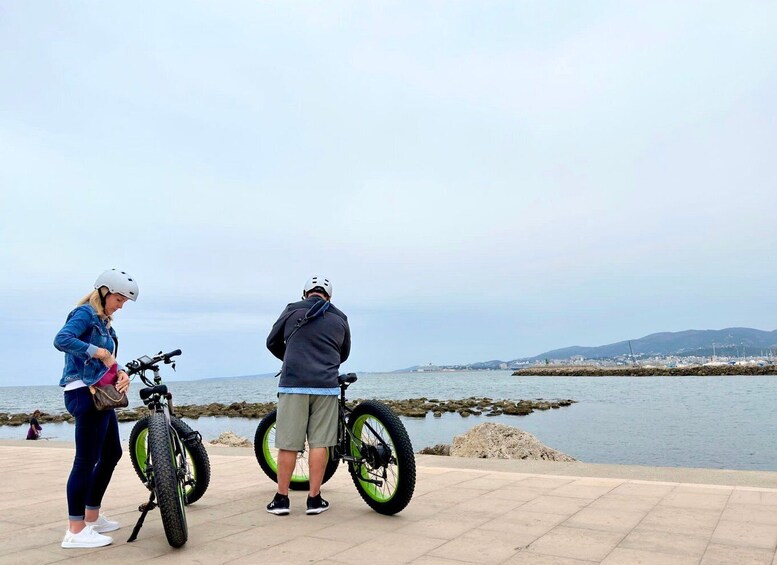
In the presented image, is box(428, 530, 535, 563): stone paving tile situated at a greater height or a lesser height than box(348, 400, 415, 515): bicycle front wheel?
lesser

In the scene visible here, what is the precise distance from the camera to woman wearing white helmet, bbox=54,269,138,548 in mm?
3830

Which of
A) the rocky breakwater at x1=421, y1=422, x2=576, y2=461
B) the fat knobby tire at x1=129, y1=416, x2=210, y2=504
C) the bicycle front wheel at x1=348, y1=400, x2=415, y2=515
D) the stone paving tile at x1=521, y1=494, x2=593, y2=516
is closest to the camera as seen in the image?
the bicycle front wheel at x1=348, y1=400, x2=415, y2=515

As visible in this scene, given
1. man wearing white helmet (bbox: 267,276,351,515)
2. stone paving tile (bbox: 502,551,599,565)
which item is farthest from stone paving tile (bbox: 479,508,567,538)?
man wearing white helmet (bbox: 267,276,351,515)

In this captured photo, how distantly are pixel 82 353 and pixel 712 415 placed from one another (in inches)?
1306

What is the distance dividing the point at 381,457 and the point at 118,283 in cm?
222

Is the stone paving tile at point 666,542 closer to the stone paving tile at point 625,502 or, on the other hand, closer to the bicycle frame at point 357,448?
the stone paving tile at point 625,502

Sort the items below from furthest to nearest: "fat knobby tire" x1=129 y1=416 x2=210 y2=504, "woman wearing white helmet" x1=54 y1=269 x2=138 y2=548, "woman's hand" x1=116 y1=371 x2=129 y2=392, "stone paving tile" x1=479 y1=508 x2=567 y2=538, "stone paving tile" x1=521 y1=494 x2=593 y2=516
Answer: "fat knobby tire" x1=129 y1=416 x2=210 y2=504 < "stone paving tile" x1=521 y1=494 x2=593 y2=516 < "stone paving tile" x1=479 y1=508 x2=567 y2=538 < "woman's hand" x1=116 y1=371 x2=129 y2=392 < "woman wearing white helmet" x1=54 y1=269 x2=138 y2=548

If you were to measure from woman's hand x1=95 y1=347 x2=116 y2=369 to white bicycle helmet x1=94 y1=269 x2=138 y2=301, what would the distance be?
1.32ft

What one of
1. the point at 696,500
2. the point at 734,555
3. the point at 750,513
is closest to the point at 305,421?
the point at 734,555

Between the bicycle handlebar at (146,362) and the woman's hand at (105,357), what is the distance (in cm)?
45

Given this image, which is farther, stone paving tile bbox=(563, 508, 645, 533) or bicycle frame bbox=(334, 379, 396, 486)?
bicycle frame bbox=(334, 379, 396, 486)

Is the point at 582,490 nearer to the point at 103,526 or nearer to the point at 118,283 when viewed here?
the point at 103,526

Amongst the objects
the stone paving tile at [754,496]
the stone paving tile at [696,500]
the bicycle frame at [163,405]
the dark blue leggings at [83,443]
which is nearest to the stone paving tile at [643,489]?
the stone paving tile at [696,500]

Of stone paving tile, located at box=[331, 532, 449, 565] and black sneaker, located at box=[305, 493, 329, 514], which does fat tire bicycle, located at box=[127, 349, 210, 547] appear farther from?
stone paving tile, located at box=[331, 532, 449, 565]
